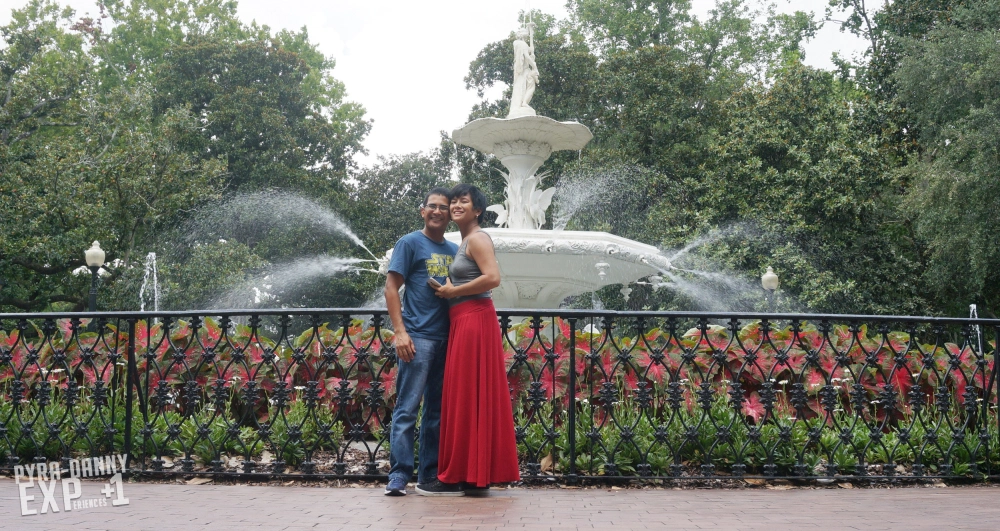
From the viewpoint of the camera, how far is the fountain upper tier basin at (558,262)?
918cm

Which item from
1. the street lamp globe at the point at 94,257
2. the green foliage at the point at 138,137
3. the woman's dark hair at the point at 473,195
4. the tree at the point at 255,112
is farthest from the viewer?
the tree at the point at 255,112

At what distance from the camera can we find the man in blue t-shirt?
4480 mm

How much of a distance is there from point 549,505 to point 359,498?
102 cm

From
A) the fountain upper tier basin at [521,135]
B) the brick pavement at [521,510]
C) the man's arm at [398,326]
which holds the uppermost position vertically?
the fountain upper tier basin at [521,135]

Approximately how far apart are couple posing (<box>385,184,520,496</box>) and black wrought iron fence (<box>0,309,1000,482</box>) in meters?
0.60

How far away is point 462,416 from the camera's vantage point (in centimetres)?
440

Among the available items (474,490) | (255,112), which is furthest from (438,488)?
(255,112)

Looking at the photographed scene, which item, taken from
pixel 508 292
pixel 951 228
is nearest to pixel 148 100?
pixel 508 292

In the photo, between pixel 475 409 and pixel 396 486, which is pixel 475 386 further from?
pixel 396 486

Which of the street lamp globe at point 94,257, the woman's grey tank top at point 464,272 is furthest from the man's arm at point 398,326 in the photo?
the street lamp globe at point 94,257

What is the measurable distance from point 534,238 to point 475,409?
194 inches

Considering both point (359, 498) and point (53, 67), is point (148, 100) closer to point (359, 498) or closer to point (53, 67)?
point (53, 67)

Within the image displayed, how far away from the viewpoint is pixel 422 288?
4.56 metres

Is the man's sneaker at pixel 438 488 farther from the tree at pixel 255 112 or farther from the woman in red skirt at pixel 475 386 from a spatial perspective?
the tree at pixel 255 112
